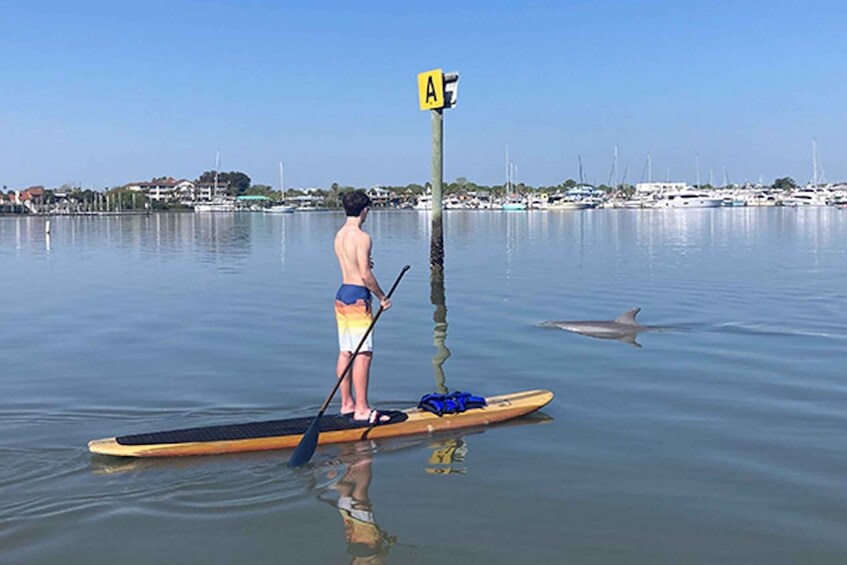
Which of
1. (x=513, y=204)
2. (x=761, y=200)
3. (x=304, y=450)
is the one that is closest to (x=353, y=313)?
(x=304, y=450)

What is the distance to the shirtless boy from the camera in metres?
7.83

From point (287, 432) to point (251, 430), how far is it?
0.34 meters

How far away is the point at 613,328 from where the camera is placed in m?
14.8

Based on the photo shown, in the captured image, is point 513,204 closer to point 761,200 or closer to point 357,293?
point 761,200

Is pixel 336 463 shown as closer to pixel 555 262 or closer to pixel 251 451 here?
pixel 251 451

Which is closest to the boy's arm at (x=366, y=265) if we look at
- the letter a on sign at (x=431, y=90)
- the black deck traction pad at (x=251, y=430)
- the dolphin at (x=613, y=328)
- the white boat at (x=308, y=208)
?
the black deck traction pad at (x=251, y=430)

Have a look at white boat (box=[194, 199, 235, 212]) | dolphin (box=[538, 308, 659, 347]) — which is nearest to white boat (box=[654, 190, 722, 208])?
white boat (box=[194, 199, 235, 212])

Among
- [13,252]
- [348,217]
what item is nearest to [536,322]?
[348,217]

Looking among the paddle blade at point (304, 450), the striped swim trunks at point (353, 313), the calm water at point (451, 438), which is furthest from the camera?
the striped swim trunks at point (353, 313)

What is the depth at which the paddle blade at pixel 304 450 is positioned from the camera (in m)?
7.36

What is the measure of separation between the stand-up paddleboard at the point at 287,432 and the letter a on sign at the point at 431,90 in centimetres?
1982

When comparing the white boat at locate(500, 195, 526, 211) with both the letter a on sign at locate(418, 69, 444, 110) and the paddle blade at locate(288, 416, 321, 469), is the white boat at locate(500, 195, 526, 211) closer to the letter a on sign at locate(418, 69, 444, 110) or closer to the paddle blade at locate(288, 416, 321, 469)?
the letter a on sign at locate(418, 69, 444, 110)

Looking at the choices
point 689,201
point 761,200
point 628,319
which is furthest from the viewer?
point 761,200

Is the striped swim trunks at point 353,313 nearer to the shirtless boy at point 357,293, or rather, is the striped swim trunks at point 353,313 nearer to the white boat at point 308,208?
the shirtless boy at point 357,293
